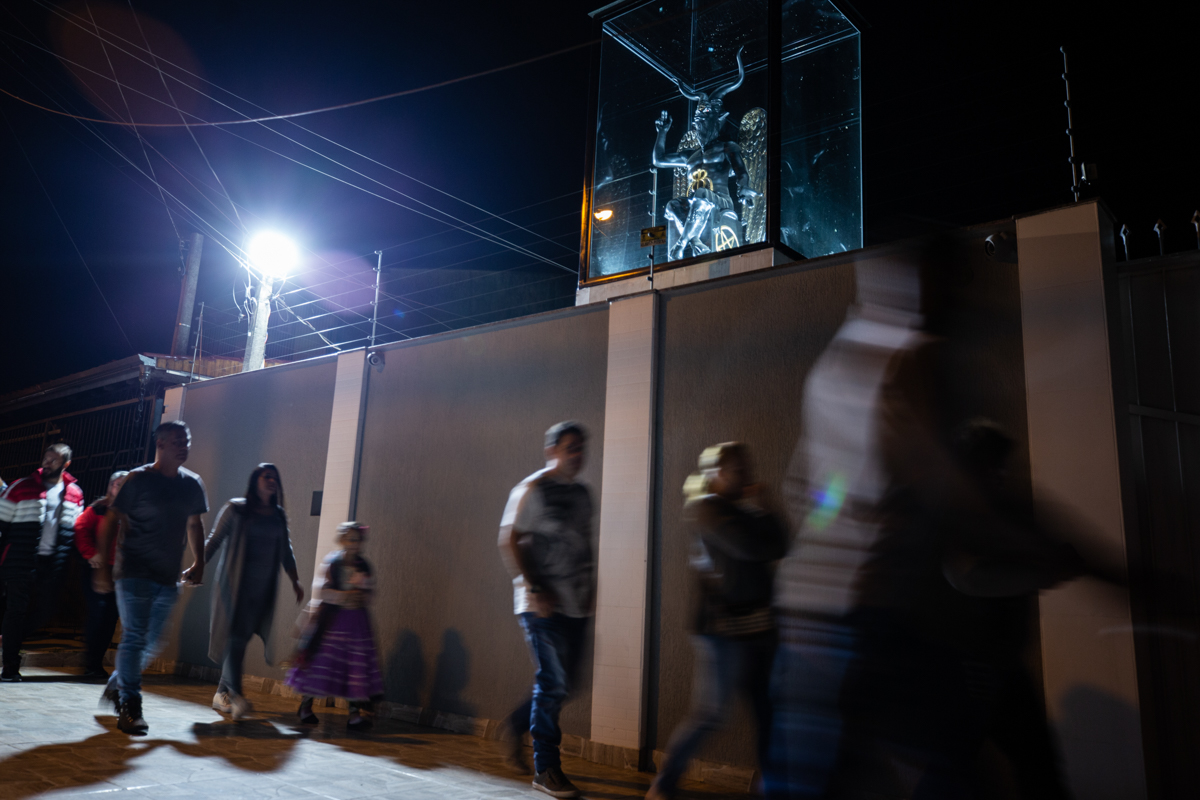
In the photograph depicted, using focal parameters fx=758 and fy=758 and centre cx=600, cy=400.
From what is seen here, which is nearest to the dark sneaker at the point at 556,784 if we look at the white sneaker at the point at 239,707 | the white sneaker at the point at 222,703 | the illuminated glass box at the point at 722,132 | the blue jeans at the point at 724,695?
the blue jeans at the point at 724,695

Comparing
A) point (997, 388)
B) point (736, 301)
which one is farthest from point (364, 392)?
point (997, 388)

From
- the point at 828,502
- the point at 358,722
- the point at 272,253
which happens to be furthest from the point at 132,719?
the point at 272,253

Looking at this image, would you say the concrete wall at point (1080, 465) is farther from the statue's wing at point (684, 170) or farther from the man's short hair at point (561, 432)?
the statue's wing at point (684, 170)

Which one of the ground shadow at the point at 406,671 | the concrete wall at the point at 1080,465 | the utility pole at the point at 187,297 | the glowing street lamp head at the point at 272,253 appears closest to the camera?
the concrete wall at the point at 1080,465

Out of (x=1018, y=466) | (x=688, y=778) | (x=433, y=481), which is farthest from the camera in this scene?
(x=433, y=481)

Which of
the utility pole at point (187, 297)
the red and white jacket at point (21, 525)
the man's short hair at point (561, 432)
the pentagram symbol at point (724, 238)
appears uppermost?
the utility pole at point (187, 297)

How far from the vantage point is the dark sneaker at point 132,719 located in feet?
14.9

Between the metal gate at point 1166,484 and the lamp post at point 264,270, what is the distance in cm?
1204

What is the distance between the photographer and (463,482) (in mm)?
6215

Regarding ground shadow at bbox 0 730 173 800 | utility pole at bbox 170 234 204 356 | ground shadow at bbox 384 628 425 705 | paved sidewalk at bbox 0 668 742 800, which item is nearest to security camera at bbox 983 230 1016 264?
paved sidewalk at bbox 0 668 742 800

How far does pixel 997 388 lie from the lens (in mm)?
3932

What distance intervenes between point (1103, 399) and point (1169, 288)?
879 millimetres

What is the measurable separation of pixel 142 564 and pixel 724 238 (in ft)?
16.3

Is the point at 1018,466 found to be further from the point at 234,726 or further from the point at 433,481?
the point at 234,726
